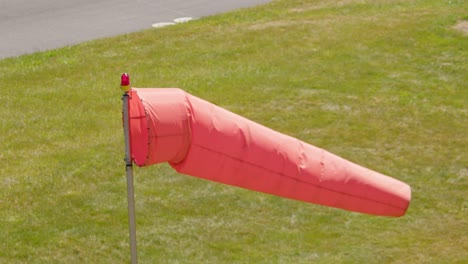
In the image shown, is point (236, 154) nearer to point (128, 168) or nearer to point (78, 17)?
point (128, 168)

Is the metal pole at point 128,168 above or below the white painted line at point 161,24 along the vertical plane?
above

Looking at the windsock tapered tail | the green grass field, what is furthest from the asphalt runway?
the windsock tapered tail

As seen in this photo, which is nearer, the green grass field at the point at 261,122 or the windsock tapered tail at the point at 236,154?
the windsock tapered tail at the point at 236,154

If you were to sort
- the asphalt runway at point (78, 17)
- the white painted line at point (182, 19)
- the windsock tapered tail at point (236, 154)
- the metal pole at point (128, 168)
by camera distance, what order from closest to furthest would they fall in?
the metal pole at point (128, 168) < the windsock tapered tail at point (236, 154) < the asphalt runway at point (78, 17) < the white painted line at point (182, 19)

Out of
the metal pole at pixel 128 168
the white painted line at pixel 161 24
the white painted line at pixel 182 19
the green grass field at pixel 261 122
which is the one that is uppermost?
the metal pole at pixel 128 168

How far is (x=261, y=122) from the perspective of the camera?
13117 mm

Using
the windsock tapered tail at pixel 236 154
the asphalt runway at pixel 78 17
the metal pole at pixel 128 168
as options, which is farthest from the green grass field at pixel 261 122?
the metal pole at pixel 128 168

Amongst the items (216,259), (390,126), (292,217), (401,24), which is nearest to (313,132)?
(390,126)

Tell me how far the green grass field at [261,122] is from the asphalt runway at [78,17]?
716mm

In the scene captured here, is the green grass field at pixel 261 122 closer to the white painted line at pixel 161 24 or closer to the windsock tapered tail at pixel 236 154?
the white painted line at pixel 161 24

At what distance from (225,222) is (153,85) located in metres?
4.30

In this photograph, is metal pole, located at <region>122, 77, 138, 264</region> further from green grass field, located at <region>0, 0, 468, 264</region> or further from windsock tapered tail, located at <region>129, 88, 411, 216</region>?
green grass field, located at <region>0, 0, 468, 264</region>

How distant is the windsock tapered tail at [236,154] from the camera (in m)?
7.18

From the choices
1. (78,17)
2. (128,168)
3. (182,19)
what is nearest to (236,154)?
(128,168)
